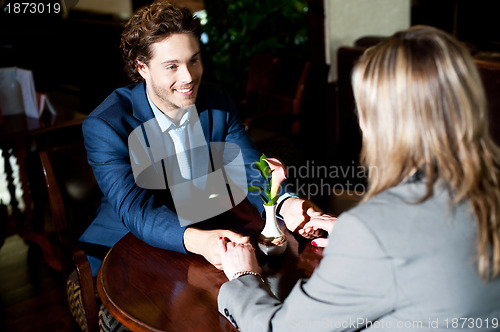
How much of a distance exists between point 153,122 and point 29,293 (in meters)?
1.54

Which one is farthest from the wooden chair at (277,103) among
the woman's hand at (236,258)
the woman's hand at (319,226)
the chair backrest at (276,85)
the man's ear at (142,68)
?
the woman's hand at (236,258)

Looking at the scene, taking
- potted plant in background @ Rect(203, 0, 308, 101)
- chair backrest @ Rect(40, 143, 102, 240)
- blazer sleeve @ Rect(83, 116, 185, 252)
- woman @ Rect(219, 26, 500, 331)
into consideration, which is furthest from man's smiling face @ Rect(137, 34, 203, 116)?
potted plant in background @ Rect(203, 0, 308, 101)

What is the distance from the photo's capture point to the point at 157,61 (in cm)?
186

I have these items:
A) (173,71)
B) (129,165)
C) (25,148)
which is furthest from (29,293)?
(173,71)

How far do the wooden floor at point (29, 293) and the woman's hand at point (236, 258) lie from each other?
1.53 meters

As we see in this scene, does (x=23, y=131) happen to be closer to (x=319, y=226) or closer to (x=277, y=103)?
(x=277, y=103)

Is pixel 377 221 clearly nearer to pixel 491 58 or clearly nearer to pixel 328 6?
pixel 491 58

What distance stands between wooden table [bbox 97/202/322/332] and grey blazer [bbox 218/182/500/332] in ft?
1.09

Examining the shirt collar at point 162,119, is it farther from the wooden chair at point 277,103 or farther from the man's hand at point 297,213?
the wooden chair at point 277,103

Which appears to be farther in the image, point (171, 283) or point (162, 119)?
point (162, 119)

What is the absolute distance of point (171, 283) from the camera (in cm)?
137

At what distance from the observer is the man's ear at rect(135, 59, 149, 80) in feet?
6.31

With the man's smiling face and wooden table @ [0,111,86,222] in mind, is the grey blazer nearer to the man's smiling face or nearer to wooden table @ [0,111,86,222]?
the man's smiling face

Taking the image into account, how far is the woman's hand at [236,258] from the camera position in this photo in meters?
Result: 1.30
